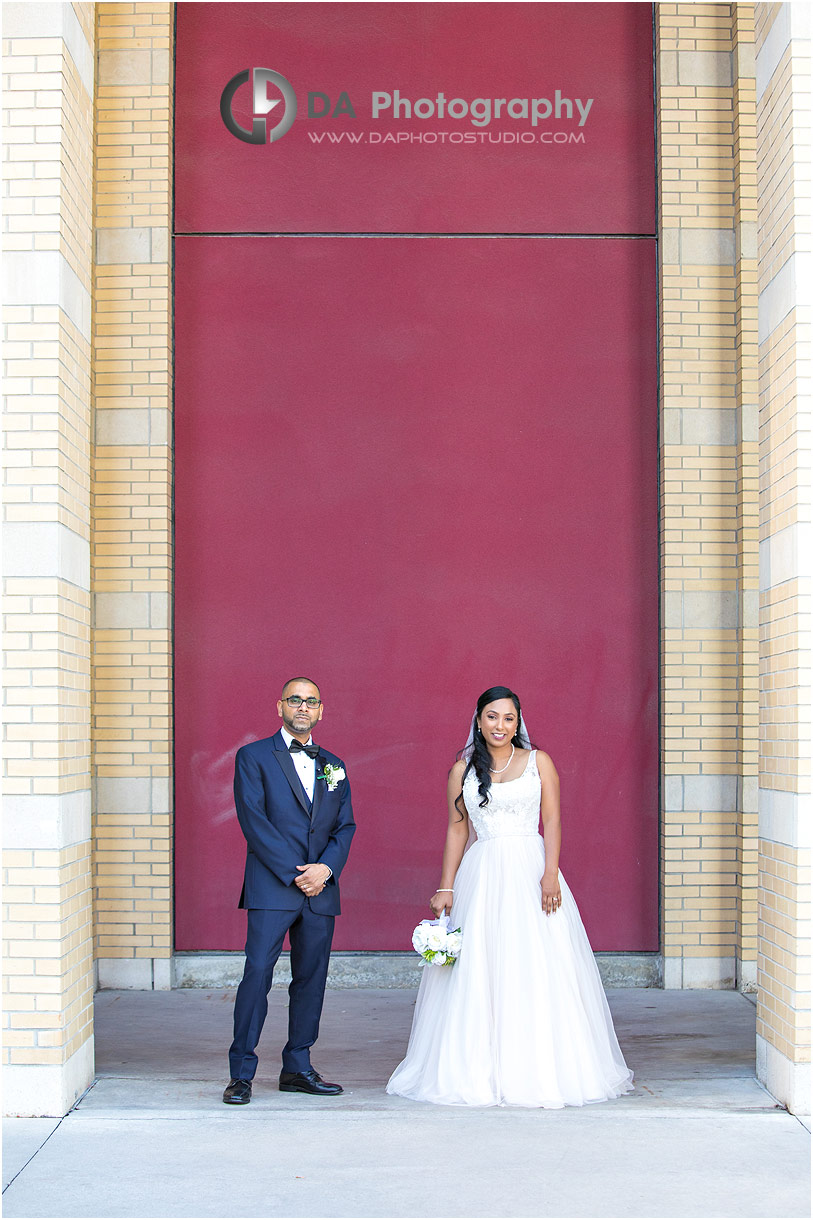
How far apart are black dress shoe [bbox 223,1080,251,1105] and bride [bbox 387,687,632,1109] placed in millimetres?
670

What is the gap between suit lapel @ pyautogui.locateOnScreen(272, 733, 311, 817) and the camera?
580 cm

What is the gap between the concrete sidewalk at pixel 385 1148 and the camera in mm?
4383

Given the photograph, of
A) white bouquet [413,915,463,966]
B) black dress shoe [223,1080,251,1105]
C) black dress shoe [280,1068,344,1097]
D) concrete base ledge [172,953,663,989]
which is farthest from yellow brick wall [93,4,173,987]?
white bouquet [413,915,463,966]

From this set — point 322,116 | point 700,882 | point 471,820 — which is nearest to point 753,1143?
point 471,820

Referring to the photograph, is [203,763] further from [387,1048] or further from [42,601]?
[42,601]

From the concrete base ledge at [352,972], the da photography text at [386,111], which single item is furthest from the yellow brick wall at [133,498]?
the da photography text at [386,111]

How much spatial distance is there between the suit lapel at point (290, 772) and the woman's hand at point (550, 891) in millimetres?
1172

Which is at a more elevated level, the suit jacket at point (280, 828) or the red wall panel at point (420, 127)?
the red wall panel at point (420, 127)

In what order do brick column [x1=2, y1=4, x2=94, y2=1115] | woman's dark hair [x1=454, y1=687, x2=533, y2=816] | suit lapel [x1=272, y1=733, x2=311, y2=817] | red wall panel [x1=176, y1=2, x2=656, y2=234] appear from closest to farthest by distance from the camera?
brick column [x1=2, y1=4, x2=94, y2=1115] → suit lapel [x1=272, y1=733, x2=311, y2=817] → woman's dark hair [x1=454, y1=687, x2=533, y2=816] → red wall panel [x1=176, y1=2, x2=656, y2=234]

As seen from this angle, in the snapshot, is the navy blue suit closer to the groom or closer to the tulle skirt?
the groom

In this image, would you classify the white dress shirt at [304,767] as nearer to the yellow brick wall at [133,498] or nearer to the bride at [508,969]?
the bride at [508,969]

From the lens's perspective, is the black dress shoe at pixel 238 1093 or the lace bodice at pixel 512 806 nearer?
the black dress shoe at pixel 238 1093

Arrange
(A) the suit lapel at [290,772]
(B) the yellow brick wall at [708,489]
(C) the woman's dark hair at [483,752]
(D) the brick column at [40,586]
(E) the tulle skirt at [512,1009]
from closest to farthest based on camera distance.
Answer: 1. (D) the brick column at [40,586]
2. (E) the tulle skirt at [512,1009]
3. (A) the suit lapel at [290,772]
4. (C) the woman's dark hair at [483,752]
5. (B) the yellow brick wall at [708,489]

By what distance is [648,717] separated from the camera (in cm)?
820
